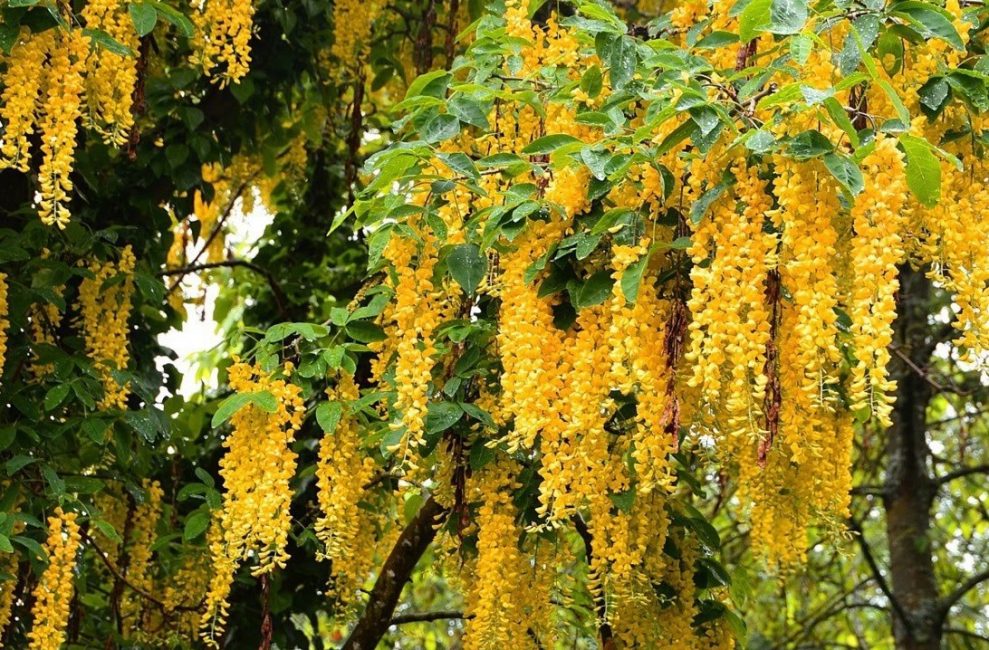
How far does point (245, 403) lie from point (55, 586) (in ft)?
3.37

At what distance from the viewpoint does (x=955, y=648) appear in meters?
7.41

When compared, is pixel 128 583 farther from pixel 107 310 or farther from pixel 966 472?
pixel 966 472

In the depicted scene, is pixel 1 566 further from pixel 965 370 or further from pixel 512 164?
pixel 965 370

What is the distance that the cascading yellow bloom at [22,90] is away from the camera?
11.3 feet

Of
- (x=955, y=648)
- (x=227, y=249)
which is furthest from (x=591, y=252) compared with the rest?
(x=955, y=648)

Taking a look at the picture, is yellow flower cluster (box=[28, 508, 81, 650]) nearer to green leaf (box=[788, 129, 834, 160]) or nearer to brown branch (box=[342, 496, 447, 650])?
brown branch (box=[342, 496, 447, 650])

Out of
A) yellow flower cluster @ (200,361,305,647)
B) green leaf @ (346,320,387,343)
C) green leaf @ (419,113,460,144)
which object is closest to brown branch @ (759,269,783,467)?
green leaf @ (419,113,460,144)

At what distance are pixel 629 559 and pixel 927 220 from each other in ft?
3.82

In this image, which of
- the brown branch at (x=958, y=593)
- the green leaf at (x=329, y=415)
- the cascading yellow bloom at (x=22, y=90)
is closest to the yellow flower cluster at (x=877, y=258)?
the green leaf at (x=329, y=415)

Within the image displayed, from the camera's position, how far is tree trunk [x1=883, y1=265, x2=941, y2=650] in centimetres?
632

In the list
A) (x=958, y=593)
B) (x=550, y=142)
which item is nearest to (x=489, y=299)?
(x=550, y=142)

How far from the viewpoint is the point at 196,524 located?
407 cm

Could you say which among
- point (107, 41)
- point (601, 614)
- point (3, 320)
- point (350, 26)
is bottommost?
point (601, 614)

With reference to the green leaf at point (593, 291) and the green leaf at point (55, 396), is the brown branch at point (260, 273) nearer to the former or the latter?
the green leaf at point (55, 396)
